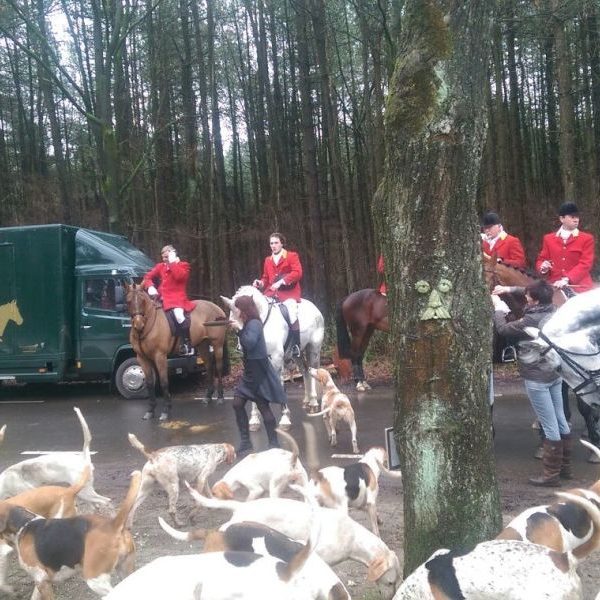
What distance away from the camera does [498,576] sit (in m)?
2.97

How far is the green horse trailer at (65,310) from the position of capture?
1312cm

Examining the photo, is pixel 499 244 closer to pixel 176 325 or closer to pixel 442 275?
pixel 442 275

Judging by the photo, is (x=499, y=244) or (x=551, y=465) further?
(x=499, y=244)

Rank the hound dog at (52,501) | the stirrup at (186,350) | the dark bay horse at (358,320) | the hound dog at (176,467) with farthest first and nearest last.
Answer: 1. the stirrup at (186,350)
2. the dark bay horse at (358,320)
3. the hound dog at (176,467)
4. the hound dog at (52,501)

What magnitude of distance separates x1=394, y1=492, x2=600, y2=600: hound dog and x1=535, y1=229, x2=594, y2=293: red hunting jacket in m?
5.89

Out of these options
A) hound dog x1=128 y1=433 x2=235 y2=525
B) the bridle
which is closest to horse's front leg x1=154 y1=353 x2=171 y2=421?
the bridle

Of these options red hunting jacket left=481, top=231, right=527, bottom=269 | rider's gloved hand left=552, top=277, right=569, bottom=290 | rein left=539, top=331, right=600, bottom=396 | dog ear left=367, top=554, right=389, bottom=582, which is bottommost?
dog ear left=367, top=554, right=389, bottom=582

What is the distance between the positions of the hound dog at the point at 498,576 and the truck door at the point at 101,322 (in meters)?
10.5

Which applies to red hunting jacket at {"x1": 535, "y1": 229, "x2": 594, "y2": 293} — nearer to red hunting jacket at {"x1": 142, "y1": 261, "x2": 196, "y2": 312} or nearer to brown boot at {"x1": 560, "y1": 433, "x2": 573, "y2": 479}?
brown boot at {"x1": 560, "y1": 433, "x2": 573, "y2": 479}

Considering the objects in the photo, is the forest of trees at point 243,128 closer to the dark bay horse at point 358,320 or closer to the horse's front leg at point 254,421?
the dark bay horse at point 358,320

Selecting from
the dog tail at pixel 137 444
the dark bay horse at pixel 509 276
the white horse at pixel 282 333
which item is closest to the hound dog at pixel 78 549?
the dog tail at pixel 137 444

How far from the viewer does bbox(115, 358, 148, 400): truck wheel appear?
A: 1298 cm

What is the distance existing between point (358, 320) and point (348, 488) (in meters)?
6.86

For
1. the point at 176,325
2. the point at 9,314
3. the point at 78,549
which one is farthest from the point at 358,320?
the point at 78,549
